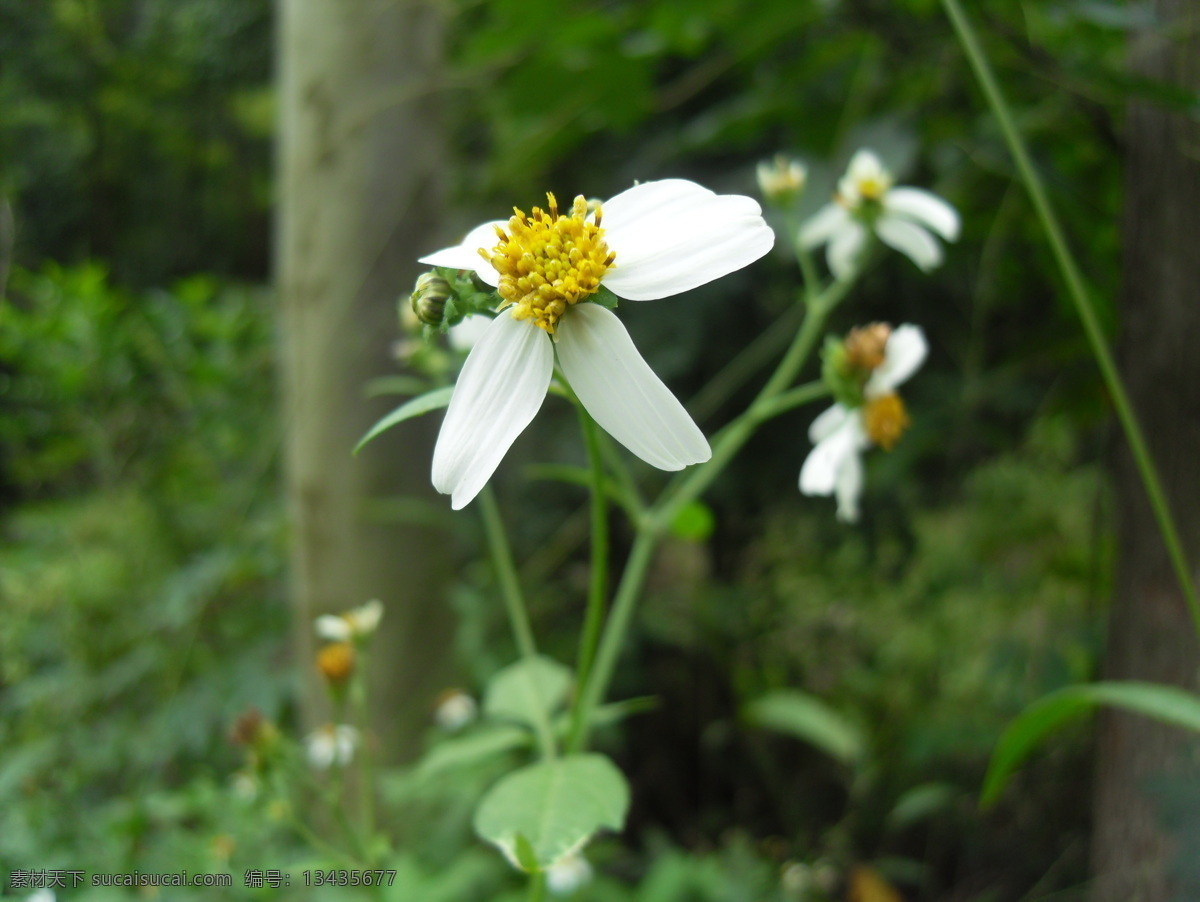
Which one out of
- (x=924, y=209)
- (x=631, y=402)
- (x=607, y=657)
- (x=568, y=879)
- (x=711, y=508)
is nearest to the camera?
(x=631, y=402)

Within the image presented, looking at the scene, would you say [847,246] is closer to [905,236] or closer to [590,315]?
[905,236]

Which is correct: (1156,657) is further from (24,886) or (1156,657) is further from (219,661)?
(219,661)

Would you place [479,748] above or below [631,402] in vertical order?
below

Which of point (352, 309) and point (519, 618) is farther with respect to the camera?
point (352, 309)

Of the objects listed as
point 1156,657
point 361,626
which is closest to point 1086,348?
point 1156,657

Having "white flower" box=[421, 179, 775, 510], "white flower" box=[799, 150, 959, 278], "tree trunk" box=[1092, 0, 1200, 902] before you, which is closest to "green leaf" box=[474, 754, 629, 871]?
"white flower" box=[421, 179, 775, 510]

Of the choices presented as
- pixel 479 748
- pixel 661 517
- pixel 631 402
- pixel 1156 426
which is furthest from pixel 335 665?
pixel 1156 426

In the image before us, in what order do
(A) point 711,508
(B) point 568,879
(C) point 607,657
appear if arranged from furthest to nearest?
(A) point 711,508
(B) point 568,879
(C) point 607,657

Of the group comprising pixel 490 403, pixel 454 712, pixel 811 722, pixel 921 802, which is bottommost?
pixel 921 802

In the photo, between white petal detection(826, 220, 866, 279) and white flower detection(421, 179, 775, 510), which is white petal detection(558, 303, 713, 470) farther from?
white petal detection(826, 220, 866, 279)
